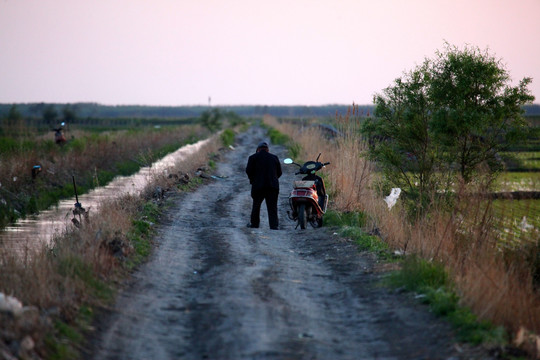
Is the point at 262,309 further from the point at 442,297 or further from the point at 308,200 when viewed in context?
the point at 308,200

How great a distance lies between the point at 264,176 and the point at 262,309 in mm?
6741

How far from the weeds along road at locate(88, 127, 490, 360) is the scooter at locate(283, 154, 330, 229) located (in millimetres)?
1530

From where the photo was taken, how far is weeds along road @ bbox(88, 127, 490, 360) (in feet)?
20.4

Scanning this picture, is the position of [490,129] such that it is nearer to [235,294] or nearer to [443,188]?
[443,188]

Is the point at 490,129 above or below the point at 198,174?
above

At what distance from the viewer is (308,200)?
13258 mm

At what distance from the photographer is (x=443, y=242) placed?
9812 millimetres

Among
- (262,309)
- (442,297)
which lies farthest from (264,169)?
(442,297)

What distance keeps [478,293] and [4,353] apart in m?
4.85

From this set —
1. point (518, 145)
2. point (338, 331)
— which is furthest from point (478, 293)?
point (518, 145)

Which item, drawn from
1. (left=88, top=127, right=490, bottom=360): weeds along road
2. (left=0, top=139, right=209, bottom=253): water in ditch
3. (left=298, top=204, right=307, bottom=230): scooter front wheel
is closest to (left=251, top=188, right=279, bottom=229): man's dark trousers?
(left=298, top=204, right=307, bottom=230): scooter front wheel

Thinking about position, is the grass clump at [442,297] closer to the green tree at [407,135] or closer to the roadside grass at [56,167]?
the green tree at [407,135]

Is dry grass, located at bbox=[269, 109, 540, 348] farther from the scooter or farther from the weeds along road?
the scooter

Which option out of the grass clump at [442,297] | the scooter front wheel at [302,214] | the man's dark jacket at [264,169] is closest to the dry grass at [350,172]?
the scooter front wheel at [302,214]
